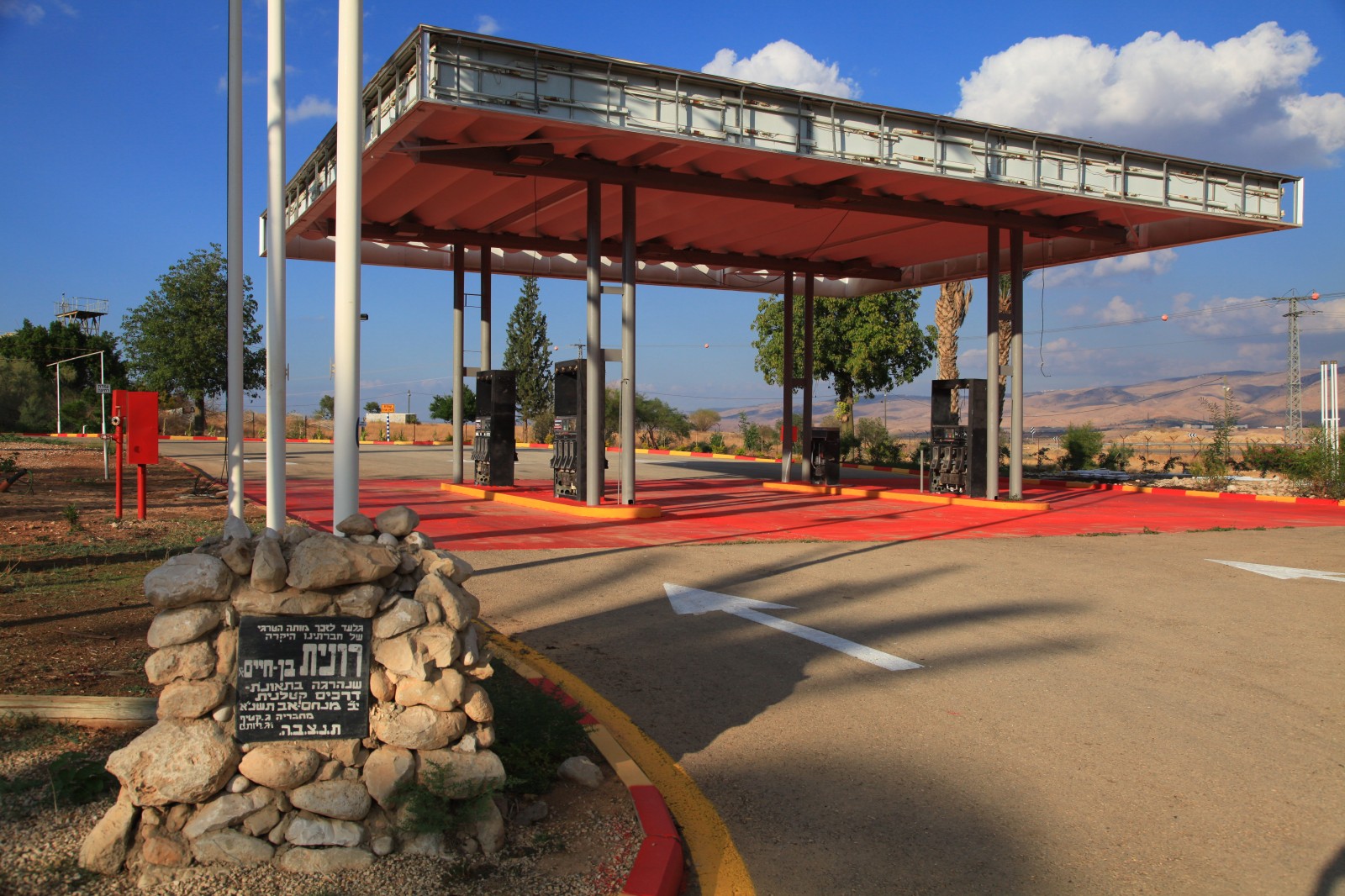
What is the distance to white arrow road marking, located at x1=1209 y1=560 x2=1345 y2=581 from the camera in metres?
11.3

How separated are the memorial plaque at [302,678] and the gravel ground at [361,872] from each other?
54 cm

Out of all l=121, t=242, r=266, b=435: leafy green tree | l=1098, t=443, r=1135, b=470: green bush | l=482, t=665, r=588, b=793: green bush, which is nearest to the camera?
l=482, t=665, r=588, b=793: green bush

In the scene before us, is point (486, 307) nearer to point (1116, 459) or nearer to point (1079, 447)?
point (1079, 447)

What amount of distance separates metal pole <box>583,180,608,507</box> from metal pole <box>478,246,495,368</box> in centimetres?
490

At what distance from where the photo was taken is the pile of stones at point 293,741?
3.64 meters

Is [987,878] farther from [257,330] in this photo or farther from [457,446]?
[257,330]

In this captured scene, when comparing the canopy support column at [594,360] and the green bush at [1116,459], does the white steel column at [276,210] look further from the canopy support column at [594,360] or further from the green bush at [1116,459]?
the green bush at [1116,459]

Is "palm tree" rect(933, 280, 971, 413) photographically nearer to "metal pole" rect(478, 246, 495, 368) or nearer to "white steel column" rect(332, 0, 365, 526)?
"metal pole" rect(478, 246, 495, 368)

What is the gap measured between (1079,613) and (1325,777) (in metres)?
4.06

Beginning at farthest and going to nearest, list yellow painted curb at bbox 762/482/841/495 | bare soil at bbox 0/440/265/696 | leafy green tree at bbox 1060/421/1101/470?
leafy green tree at bbox 1060/421/1101/470 → yellow painted curb at bbox 762/482/841/495 → bare soil at bbox 0/440/265/696

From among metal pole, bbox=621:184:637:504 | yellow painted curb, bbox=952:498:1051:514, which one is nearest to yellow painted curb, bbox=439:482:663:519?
metal pole, bbox=621:184:637:504

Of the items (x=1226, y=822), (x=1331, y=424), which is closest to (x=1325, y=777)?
(x=1226, y=822)

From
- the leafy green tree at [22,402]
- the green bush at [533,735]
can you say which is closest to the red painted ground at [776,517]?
the green bush at [533,735]

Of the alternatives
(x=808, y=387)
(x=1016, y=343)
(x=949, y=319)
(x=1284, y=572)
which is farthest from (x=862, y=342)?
(x=1284, y=572)
